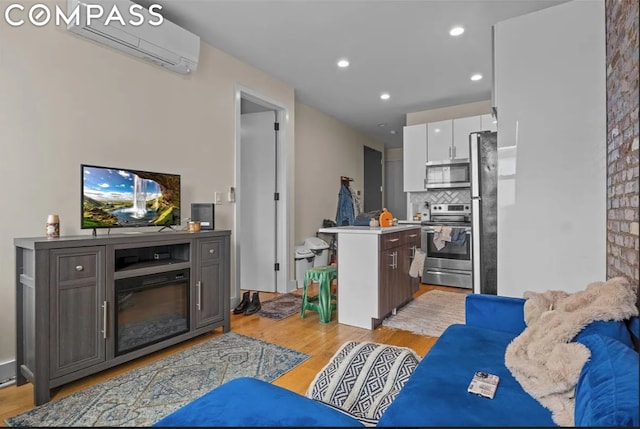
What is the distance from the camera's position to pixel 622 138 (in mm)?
1683

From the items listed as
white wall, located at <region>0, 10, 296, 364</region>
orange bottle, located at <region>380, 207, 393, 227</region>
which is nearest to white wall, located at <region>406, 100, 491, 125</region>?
orange bottle, located at <region>380, 207, 393, 227</region>

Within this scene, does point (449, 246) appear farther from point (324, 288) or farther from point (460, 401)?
point (460, 401)

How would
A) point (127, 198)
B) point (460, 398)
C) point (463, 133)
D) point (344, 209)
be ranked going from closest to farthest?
point (460, 398) → point (127, 198) → point (463, 133) → point (344, 209)

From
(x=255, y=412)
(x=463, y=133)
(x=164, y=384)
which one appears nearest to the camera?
(x=255, y=412)

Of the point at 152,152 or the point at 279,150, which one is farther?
the point at 279,150

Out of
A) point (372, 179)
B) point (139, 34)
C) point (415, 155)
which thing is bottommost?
point (372, 179)

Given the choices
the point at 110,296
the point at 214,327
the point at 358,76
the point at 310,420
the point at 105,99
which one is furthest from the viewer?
the point at 358,76

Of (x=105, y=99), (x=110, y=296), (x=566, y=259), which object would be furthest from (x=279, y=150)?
(x=566, y=259)

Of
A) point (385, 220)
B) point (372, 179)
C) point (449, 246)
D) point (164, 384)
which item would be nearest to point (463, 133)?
point (449, 246)

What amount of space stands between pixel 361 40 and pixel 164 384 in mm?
3256

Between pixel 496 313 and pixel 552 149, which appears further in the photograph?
pixel 552 149

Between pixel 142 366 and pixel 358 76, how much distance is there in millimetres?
3696

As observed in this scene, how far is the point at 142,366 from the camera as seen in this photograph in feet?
7.43

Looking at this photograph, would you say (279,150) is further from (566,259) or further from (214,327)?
(566,259)
